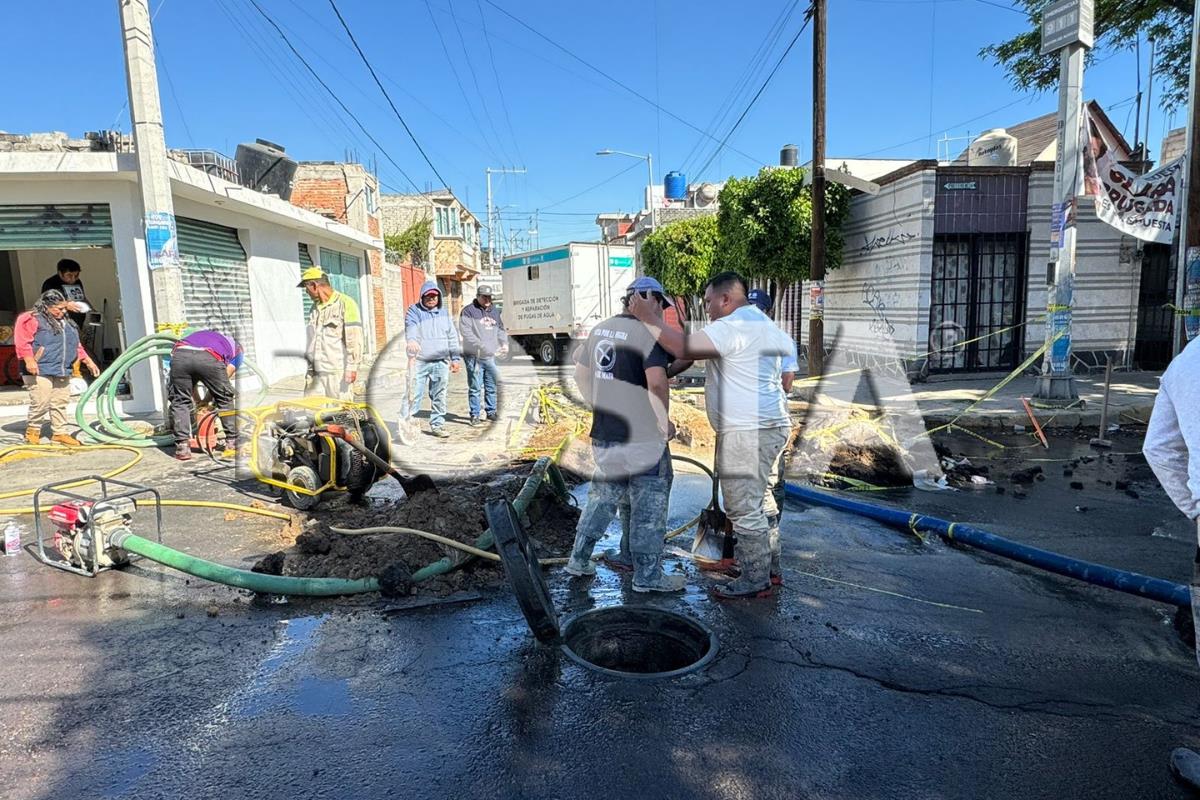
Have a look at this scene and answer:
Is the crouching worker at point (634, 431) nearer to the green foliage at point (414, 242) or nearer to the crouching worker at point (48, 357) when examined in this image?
the crouching worker at point (48, 357)

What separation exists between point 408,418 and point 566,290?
36.1 feet

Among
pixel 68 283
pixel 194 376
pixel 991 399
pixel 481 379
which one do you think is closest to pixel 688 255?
pixel 991 399

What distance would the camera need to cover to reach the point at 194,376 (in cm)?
726

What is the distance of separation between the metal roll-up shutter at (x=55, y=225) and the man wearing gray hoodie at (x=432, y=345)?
5240 millimetres

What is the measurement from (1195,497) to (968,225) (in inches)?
503

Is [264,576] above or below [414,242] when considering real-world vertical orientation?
below

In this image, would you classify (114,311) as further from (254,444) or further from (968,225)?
(968,225)

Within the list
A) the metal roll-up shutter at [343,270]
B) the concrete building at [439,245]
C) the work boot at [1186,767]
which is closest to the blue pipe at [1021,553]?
the work boot at [1186,767]

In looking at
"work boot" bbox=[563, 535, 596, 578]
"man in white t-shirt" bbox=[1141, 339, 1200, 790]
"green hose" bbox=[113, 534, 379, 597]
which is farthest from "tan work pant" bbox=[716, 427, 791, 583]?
"green hose" bbox=[113, 534, 379, 597]

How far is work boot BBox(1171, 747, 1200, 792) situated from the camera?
241 cm

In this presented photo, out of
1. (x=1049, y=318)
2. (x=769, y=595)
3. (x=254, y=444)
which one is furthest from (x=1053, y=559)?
(x=1049, y=318)

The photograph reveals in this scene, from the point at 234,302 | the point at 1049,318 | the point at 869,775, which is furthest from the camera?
the point at 234,302

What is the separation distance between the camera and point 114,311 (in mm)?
15633

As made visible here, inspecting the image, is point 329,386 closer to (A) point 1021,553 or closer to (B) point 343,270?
(A) point 1021,553
